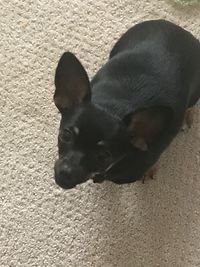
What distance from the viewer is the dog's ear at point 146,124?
1273mm

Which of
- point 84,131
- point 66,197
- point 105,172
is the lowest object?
point 66,197

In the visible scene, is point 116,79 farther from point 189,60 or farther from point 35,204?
point 35,204

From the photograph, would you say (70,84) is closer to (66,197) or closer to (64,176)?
(64,176)

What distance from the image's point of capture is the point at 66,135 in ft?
4.34

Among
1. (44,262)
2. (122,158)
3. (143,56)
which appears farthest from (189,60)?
(44,262)

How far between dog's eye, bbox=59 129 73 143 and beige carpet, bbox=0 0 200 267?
1.23ft

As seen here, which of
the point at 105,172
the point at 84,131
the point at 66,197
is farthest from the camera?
the point at 66,197

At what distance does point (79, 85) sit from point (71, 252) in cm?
53

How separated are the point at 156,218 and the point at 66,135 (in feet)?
1.60

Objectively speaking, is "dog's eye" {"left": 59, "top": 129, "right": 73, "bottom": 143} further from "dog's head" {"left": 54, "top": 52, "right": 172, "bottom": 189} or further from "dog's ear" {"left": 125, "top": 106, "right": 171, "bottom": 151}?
"dog's ear" {"left": 125, "top": 106, "right": 171, "bottom": 151}

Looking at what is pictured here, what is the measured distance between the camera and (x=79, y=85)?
1.34m

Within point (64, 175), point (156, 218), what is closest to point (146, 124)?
point (64, 175)

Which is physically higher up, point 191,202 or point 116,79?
point 116,79

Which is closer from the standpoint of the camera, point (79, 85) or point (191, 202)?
point (79, 85)
